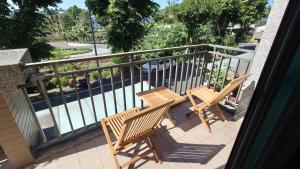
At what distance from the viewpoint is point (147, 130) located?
6.52 feet

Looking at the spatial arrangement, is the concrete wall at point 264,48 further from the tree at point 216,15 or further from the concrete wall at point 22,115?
the tree at point 216,15

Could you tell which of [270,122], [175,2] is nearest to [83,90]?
[175,2]

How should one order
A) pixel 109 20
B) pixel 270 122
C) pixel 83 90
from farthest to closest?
1. pixel 83 90
2. pixel 109 20
3. pixel 270 122

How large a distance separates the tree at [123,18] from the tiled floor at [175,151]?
8398 millimetres

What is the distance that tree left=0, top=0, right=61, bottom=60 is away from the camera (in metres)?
7.19

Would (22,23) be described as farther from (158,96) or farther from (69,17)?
(69,17)

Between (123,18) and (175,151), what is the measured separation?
29.3ft

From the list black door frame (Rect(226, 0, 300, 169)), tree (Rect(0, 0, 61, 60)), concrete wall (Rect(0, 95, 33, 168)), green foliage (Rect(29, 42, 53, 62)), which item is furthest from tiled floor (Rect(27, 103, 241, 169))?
green foliage (Rect(29, 42, 53, 62))

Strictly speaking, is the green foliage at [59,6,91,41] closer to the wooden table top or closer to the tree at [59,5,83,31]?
the tree at [59,5,83,31]

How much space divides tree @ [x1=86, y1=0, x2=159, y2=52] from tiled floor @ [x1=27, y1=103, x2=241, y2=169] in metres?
8.40

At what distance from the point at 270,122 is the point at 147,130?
1.57 meters

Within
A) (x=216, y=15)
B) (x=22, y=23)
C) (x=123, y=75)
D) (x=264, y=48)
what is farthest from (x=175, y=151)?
(x=216, y=15)

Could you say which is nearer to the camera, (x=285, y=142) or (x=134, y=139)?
(x=285, y=142)

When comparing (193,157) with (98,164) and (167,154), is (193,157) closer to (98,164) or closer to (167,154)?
(167,154)
